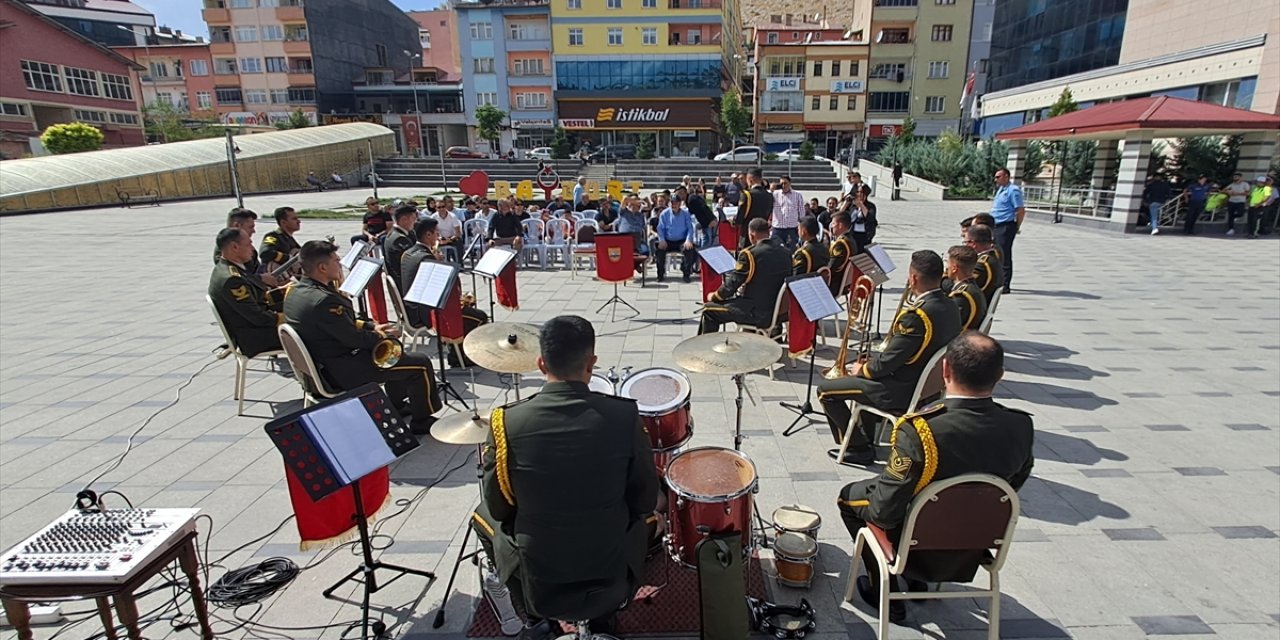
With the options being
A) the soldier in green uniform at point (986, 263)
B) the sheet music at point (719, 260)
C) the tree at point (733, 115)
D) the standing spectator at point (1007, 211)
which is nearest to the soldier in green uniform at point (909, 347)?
the soldier in green uniform at point (986, 263)

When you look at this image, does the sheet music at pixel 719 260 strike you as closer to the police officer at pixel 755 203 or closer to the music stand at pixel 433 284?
the music stand at pixel 433 284

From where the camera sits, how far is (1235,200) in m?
16.9

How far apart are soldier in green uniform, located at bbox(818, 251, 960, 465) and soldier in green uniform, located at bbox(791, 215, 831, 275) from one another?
7.78 ft

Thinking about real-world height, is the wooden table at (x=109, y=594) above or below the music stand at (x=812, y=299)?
below

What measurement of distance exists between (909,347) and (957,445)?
174cm

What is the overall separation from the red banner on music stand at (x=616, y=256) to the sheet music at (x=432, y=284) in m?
3.37

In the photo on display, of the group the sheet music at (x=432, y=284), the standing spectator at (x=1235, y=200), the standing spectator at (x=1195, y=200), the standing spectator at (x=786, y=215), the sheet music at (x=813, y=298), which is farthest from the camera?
the standing spectator at (x=1195, y=200)

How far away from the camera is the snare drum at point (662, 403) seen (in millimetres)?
3500

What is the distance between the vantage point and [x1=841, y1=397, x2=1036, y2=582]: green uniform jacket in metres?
2.69

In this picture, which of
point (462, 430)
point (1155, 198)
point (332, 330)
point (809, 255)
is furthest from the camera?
point (1155, 198)

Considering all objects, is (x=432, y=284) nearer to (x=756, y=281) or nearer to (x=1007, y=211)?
(x=756, y=281)

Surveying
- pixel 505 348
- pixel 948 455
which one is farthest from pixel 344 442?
pixel 948 455

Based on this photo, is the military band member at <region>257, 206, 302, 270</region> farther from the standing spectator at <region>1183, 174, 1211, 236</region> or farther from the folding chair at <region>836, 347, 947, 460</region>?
the standing spectator at <region>1183, 174, 1211, 236</region>

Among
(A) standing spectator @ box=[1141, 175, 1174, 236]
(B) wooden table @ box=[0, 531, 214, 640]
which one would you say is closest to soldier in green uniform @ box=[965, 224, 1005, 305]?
(B) wooden table @ box=[0, 531, 214, 640]
